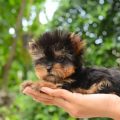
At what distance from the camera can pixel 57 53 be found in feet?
6.22

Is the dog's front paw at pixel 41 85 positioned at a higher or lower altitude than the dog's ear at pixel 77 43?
lower

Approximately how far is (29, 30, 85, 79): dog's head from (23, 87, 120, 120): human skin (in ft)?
0.26

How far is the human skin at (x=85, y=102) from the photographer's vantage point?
5.89 feet

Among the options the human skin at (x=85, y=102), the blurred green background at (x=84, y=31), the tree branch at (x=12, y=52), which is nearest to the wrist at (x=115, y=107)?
the human skin at (x=85, y=102)

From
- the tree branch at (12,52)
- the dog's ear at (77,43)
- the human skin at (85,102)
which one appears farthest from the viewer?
the tree branch at (12,52)

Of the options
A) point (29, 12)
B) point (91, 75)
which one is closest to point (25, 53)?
point (29, 12)

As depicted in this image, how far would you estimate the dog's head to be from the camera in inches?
73.0

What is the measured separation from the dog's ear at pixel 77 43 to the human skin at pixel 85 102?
213 millimetres

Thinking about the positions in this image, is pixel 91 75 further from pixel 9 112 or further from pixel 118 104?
pixel 9 112

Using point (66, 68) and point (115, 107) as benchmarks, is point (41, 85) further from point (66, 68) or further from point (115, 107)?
point (115, 107)

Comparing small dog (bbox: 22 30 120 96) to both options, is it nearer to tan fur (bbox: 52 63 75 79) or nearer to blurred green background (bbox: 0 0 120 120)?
tan fur (bbox: 52 63 75 79)

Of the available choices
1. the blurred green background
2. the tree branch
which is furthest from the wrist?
the tree branch

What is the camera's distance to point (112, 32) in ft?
10.5

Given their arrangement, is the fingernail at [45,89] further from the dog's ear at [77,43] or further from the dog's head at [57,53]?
the dog's ear at [77,43]
